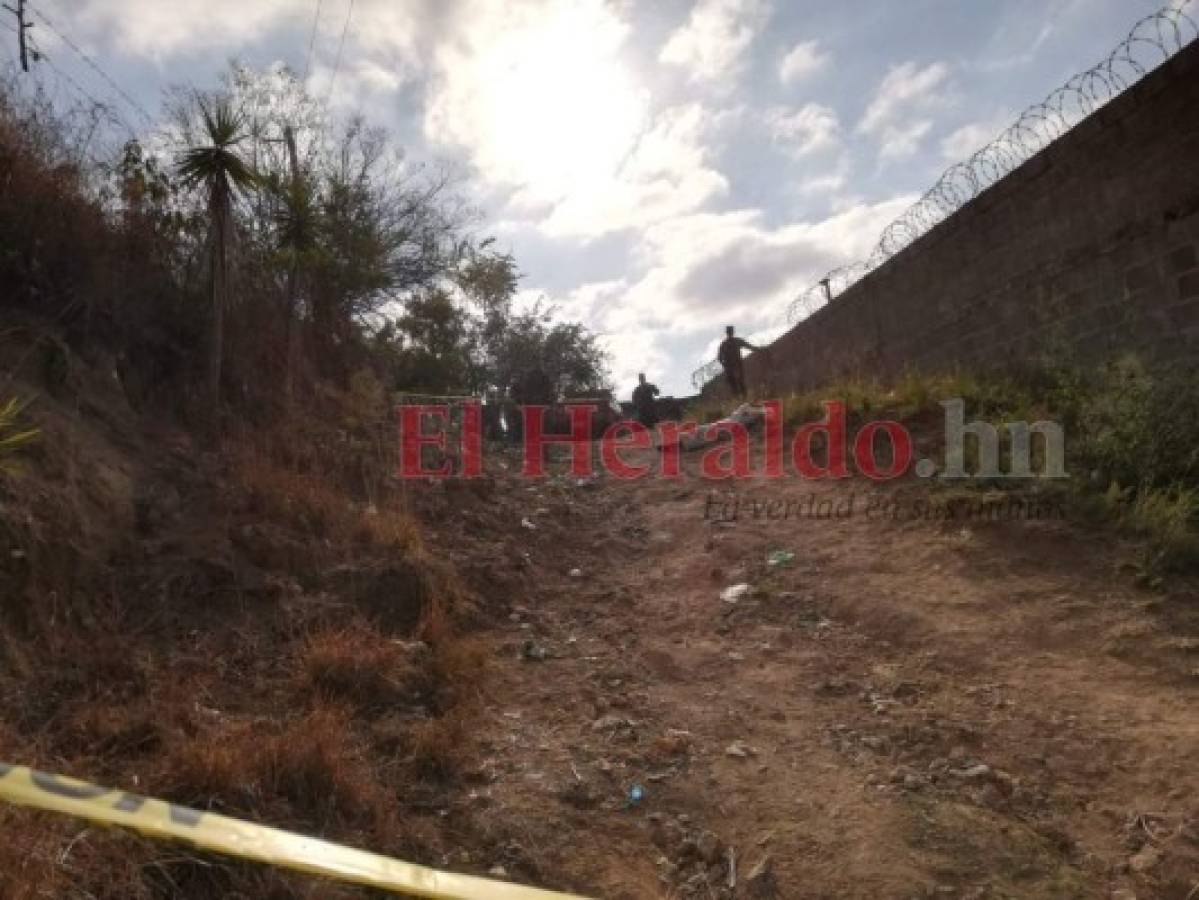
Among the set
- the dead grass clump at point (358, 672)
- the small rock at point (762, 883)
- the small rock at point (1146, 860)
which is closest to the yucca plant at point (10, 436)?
the dead grass clump at point (358, 672)

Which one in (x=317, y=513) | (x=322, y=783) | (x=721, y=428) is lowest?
(x=322, y=783)

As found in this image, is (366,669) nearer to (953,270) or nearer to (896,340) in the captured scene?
(953,270)

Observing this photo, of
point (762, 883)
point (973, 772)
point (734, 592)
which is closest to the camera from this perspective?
point (762, 883)

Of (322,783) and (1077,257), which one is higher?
(1077,257)

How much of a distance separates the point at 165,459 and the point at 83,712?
2519 mm

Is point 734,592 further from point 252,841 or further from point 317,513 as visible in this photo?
point 252,841

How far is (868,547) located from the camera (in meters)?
4.87

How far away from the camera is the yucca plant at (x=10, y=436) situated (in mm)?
3127

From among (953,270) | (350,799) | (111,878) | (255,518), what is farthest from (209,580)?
(953,270)

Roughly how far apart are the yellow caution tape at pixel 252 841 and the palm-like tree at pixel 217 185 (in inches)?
158

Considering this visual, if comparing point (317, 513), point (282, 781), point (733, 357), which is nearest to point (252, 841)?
point (282, 781)

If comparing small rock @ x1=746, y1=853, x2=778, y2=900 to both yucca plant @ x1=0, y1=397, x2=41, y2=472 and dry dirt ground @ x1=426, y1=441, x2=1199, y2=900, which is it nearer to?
dry dirt ground @ x1=426, y1=441, x2=1199, y2=900

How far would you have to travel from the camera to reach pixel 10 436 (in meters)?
3.59

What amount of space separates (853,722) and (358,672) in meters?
1.95
